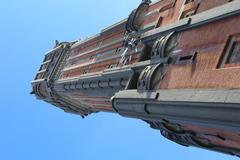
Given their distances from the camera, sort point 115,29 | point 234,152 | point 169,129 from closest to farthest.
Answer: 1. point 234,152
2. point 169,129
3. point 115,29

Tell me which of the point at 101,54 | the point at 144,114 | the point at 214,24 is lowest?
the point at 144,114

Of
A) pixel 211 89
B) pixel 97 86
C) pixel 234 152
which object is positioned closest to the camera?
pixel 211 89

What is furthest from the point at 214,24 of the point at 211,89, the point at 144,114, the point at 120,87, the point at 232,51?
the point at 120,87

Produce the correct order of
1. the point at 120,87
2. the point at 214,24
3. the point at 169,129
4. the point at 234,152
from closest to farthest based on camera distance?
the point at 214,24 < the point at 234,152 < the point at 169,129 < the point at 120,87

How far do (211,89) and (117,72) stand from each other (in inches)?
679

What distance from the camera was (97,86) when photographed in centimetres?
4284

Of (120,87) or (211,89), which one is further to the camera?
(120,87)

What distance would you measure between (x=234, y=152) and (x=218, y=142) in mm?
1148

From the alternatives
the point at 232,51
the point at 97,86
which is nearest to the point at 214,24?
the point at 232,51

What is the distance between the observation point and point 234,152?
91.5 feet

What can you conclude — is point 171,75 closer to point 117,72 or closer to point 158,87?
point 158,87

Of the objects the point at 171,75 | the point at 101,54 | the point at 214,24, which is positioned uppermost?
the point at 101,54

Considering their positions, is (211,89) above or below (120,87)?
below

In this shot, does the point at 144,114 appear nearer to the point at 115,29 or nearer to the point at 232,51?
the point at 232,51
